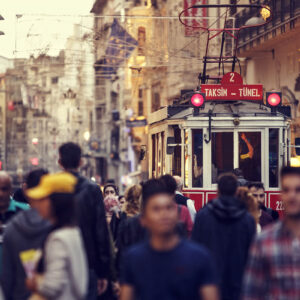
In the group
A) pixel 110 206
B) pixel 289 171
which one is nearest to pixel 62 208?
pixel 289 171

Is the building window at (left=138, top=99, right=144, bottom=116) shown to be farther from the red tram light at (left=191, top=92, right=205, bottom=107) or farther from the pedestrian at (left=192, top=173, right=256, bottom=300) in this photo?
the pedestrian at (left=192, top=173, right=256, bottom=300)

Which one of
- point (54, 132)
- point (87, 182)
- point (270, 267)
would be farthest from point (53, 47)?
point (54, 132)

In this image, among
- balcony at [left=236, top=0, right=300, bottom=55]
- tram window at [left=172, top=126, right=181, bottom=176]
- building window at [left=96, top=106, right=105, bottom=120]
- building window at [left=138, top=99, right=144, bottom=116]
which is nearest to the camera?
tram window at [left=172, top=126, right=181, bottom=176]

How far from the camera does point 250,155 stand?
15719 millimetres

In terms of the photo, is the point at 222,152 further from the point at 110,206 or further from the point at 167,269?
the point at 167,269

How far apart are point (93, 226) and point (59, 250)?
7.14 feet

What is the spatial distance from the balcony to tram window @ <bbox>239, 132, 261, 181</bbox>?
937 centimetres

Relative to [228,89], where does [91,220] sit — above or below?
below

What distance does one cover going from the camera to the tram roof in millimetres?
15906

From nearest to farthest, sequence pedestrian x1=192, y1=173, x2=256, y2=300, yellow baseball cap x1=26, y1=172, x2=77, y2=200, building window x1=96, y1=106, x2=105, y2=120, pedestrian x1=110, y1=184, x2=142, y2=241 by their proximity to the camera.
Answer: yellow baseball cap x1=26, y1=172, x2=77, y2=200 < pedestrian x1=192, y1=173, x2=256, y2=300 < pedestrian x1=110, y1=184, x2=142, y2=241 < building window x1=96, y1=106, x2=105, y2=120

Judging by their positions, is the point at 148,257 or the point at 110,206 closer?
the point at 148,257

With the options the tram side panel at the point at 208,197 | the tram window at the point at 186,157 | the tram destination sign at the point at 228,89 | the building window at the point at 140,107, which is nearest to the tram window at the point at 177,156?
the tram window at the point at 186,157

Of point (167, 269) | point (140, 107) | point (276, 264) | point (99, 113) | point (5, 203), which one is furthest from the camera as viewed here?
point (99, 113)

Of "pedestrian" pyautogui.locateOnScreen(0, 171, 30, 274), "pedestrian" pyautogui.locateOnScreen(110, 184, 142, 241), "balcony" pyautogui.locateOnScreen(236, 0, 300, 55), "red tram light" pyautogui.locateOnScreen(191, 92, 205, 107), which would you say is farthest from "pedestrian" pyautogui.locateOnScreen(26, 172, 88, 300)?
"balcony" pyautogui.locateOnScreen(236, 0, 300, 55)
